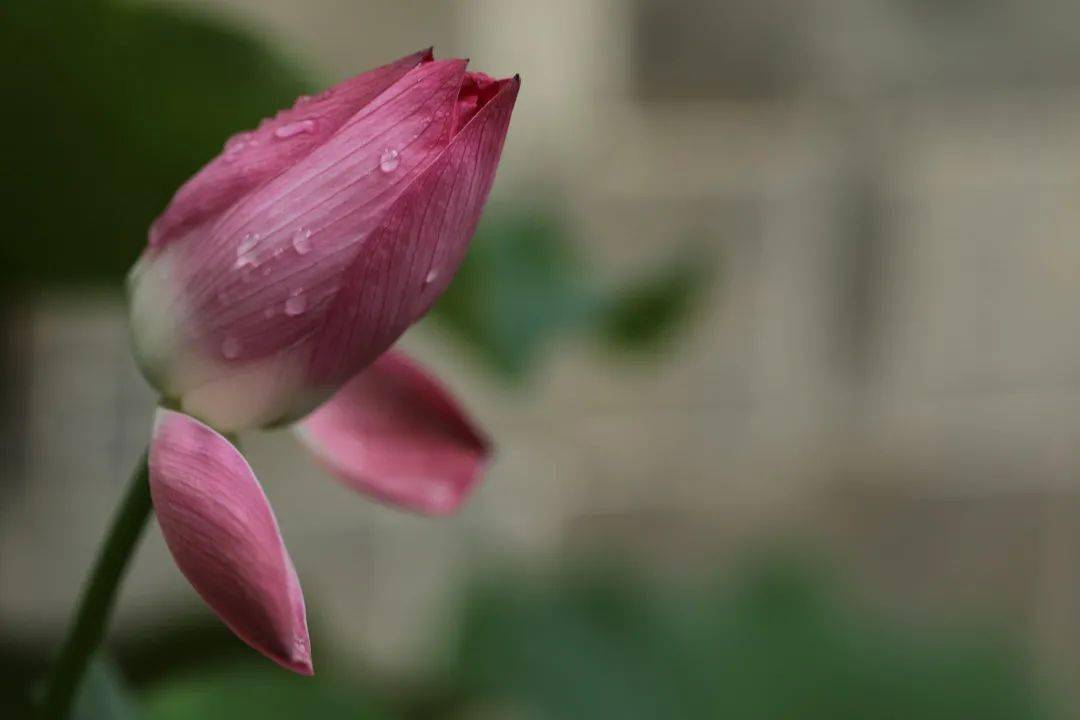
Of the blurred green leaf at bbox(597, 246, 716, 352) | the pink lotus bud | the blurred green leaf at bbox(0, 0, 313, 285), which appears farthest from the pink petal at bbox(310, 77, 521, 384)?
the blurred green leaf at bbox(597, 246, 716, 352)

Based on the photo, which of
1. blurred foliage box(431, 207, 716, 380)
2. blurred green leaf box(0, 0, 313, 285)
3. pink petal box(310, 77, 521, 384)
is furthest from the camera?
blurred foliage box(431, 207, 716, 380)

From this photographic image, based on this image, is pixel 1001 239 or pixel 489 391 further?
pixel 1001 239

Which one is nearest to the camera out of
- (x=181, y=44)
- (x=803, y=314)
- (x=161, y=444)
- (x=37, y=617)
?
(x=161, y=444)

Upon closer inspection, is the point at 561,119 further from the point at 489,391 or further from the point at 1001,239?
the point at 1001,239

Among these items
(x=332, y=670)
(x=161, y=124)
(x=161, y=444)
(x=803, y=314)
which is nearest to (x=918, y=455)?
(x=803, y=314)

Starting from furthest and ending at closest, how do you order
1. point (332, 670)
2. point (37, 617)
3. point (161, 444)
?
1. point (37, 617)
2. point (332, 670)
3. point (161, 444)

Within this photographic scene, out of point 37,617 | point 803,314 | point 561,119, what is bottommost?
point 37,617

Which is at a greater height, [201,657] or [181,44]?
[181,44]

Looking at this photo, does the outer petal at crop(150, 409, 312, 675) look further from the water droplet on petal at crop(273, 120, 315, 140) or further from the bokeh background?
the bokeh background
